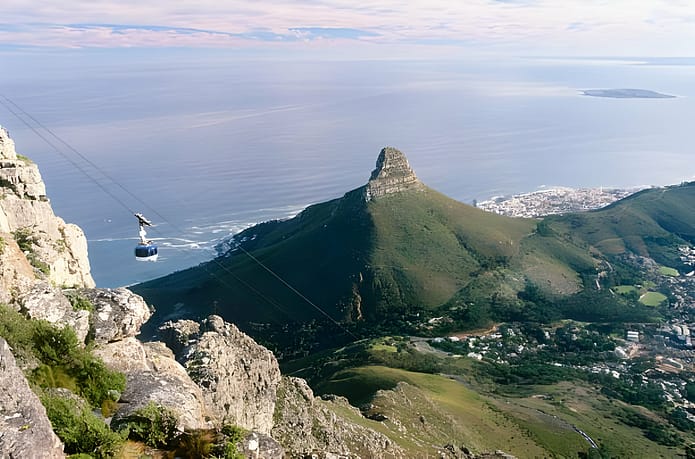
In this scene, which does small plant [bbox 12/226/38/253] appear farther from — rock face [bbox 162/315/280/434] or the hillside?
the hillside

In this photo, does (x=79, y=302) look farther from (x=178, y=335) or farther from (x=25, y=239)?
(x=178, y=335)

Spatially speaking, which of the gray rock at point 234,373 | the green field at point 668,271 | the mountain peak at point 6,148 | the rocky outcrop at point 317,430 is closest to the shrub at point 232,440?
the gray rock at point 234,373

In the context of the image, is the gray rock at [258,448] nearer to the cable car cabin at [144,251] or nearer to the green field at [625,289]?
the cable car cabin at [144,251]

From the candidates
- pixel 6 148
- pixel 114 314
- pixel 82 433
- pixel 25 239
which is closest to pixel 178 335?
pixel 25 239

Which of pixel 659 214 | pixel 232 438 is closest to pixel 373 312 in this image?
pixel 232 438

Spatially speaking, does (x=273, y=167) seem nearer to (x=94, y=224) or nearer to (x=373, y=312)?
(x=94, y=224)

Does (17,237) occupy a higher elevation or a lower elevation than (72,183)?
higher

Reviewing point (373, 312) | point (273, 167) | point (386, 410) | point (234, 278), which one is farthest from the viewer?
point (273, 167)
